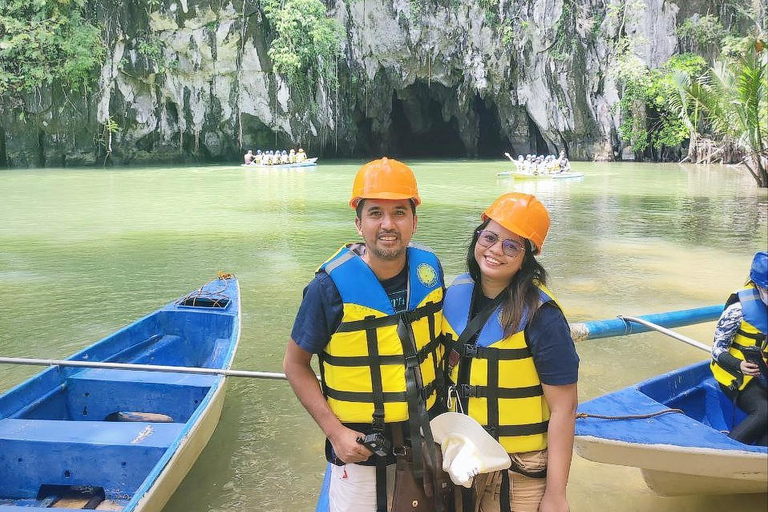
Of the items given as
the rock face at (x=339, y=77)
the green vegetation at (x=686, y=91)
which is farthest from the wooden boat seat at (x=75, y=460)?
the rock face at (x=339, y=77)

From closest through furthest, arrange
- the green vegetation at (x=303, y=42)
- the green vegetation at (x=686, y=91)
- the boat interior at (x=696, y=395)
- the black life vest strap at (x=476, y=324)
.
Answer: the black life vest strap at (x=476, y=324)
the boat interior at (x=696, y=395)
the green vegetation at (x=686, y=91)
the green vegetation at (x=303, y=42)

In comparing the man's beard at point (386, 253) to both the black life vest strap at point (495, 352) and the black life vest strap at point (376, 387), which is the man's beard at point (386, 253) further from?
the black life vest strap at point (495, 352)

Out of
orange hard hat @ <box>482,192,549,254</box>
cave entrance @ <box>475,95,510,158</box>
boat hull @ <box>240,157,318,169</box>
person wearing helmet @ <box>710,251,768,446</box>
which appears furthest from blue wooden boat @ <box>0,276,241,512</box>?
cave entrance @ <box>475,95,510,158</box>

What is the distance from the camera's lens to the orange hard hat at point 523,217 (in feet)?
6.26

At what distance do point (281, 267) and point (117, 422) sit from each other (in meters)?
5.08

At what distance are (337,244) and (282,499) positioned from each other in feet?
21.9

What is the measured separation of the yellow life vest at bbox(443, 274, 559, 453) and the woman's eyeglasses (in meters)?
0.15

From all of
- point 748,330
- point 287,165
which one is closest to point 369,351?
point 748,330

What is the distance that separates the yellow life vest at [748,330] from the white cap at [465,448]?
1.77m

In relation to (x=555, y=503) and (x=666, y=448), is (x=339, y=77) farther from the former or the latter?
(x=555, y=503)

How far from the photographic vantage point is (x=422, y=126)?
37344 millimetres

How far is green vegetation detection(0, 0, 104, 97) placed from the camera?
82.2 feet

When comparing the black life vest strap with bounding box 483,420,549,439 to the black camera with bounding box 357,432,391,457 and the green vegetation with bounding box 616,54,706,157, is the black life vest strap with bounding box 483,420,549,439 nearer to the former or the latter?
the black camera with bounding box 357,432,391,457

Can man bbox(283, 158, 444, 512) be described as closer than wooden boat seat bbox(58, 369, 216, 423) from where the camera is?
Yes
